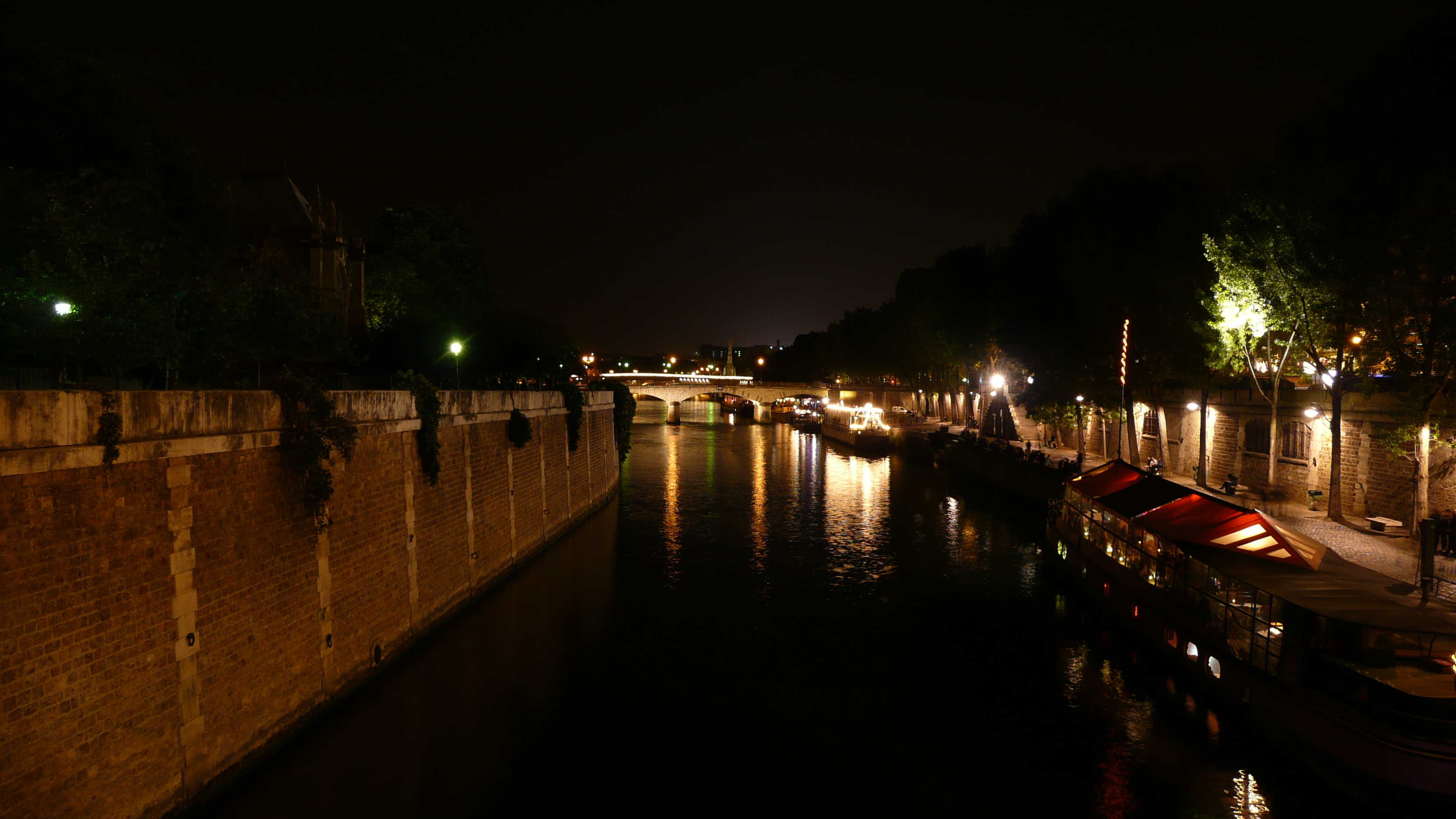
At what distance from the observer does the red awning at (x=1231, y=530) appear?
12719mm

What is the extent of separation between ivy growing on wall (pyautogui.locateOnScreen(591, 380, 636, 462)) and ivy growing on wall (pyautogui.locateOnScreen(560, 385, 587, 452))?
8607 mm

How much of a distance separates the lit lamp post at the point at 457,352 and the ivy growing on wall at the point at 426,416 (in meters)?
10.1

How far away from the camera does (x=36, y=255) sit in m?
14.7

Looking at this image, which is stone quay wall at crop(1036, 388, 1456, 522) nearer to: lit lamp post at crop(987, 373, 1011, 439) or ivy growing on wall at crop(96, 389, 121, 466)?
lit lamp post at crop(987, 373, 1011, 439)

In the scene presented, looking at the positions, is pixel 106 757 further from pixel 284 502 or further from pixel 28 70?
pixel 28 70

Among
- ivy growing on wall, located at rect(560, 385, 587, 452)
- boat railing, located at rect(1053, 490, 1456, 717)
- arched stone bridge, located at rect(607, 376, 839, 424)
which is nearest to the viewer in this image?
boat railing, located at rect(1053, 490, 1456, 717)

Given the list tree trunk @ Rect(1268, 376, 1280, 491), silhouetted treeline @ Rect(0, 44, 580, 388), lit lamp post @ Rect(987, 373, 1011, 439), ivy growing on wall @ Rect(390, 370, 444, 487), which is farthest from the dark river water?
lit lamp post @ Rect(987, 373, 1011, 439)

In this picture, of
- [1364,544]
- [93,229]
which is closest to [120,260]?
[93,229]

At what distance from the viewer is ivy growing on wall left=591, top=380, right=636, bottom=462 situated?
39.6 metres

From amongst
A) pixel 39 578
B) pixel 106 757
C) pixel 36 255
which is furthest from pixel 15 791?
pixel 36 255

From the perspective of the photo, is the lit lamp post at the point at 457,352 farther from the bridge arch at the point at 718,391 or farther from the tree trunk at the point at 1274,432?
the bridge arch at the point at 718,391

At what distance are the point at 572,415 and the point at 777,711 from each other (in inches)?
683

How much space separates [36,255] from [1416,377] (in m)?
27.5

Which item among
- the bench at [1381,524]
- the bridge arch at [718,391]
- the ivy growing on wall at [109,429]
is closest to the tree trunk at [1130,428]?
the bench at [1381,524]
